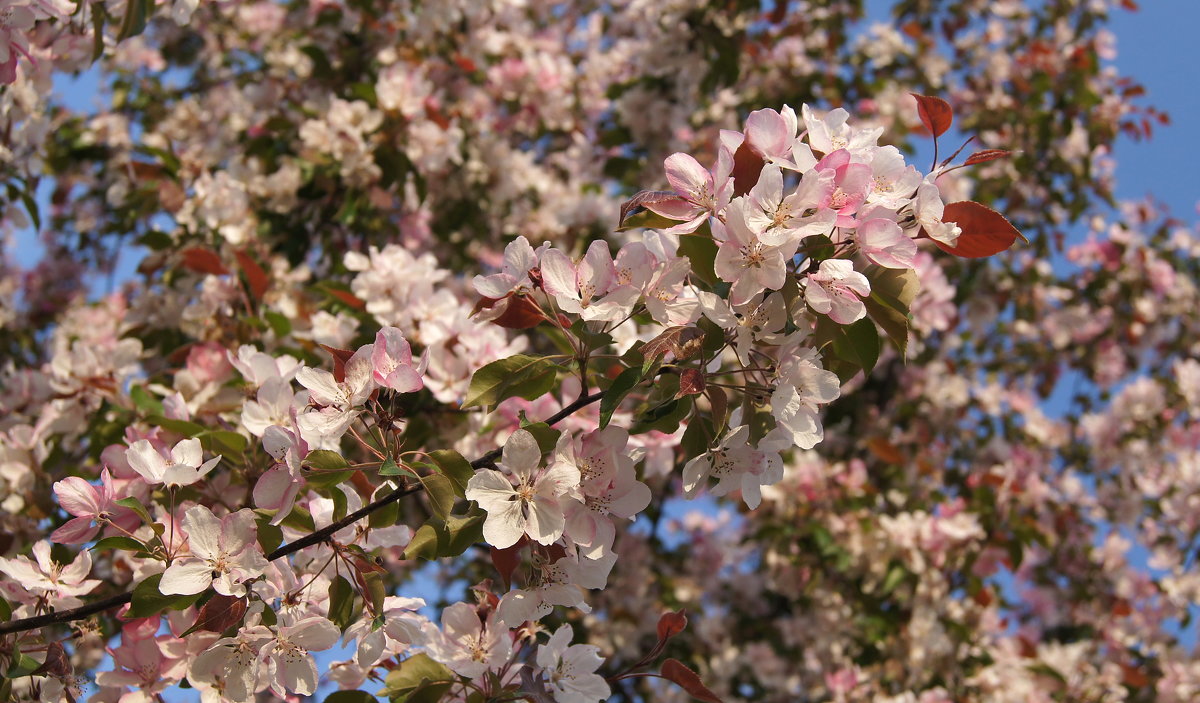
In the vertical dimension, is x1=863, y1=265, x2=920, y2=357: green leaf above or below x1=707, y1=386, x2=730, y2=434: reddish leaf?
above

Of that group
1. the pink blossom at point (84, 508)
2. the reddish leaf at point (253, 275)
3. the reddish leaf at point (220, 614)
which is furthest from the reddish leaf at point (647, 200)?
the reddish leaf at point (253, 275)

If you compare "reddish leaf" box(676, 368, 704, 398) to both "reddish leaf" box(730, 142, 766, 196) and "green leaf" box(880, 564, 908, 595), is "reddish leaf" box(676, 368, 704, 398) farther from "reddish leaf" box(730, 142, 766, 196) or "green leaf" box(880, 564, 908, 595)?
"green leaf" box(880, 564, 908, 595)

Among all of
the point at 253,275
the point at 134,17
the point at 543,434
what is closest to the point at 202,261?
the point at 253,275

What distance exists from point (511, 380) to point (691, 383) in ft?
0.85

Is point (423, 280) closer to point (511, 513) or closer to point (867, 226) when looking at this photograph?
point (511, 513)

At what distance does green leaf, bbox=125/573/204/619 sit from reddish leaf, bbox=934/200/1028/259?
41.2 inches

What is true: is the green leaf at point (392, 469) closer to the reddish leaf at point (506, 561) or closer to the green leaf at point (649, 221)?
the reddish leaf at point (506, 561)

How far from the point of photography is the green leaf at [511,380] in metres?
1.21

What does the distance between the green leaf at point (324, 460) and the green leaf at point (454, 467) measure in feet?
0.37

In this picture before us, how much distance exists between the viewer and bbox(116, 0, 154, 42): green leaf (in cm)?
177

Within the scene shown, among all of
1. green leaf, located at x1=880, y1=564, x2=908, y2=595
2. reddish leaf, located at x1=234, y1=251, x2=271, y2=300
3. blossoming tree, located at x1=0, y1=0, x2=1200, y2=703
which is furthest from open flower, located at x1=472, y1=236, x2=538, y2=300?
green leaf, located at x1=880, y1=564, x2=908, y2=595

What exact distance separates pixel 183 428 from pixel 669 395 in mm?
881

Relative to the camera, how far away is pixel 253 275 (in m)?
2.30

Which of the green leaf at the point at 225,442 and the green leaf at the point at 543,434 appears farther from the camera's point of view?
the green leaf at the point at 225,442
